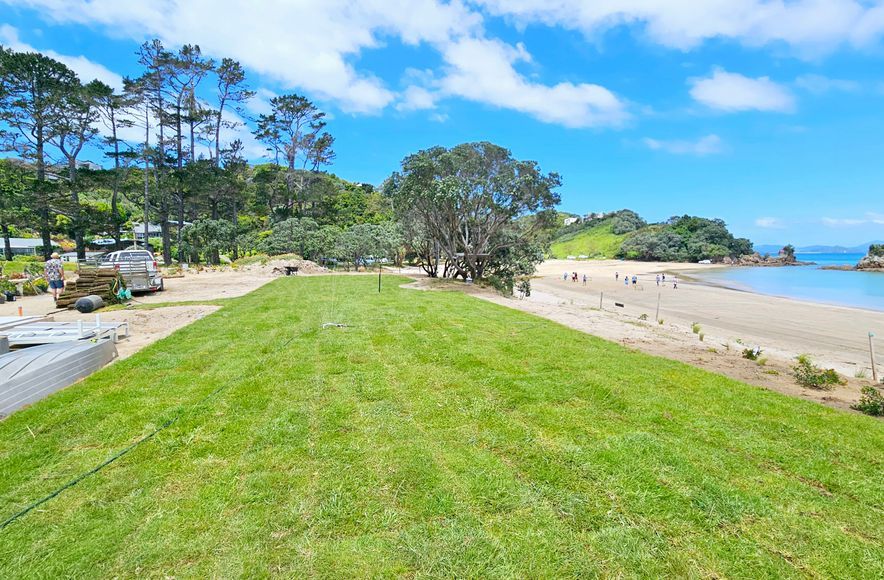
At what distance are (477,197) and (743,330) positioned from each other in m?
13.6

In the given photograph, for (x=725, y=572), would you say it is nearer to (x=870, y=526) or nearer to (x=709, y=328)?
(x=870, y=526)

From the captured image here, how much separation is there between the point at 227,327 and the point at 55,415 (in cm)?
442

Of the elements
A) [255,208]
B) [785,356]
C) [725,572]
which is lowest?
[785,356]

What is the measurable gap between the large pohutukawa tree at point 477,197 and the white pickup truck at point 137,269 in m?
12.1

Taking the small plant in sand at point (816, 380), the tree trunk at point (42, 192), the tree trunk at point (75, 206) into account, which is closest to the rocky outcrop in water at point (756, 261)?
the small plant in sand at point (816, 380)

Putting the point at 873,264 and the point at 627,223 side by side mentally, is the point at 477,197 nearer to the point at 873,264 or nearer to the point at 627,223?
the point at 873,264

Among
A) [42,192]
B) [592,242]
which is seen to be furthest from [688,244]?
[42,192]

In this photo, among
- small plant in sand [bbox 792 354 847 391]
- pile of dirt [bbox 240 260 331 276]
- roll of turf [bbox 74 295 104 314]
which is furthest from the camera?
pile of dirt [bbox 240 260 331 276]

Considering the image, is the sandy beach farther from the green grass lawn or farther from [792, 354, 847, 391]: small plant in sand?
the green grass lawn

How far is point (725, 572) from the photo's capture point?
2.21 m

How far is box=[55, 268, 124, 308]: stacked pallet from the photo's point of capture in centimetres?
1168

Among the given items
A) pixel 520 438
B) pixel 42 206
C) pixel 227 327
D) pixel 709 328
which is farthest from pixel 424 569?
pixel 42 206

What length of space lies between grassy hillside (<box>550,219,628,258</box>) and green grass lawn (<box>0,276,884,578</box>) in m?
82.7

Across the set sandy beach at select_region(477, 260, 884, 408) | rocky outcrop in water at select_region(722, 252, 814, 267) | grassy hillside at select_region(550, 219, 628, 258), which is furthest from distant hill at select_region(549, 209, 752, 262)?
sandy beach at select_region(477, 260, 884, 408)
